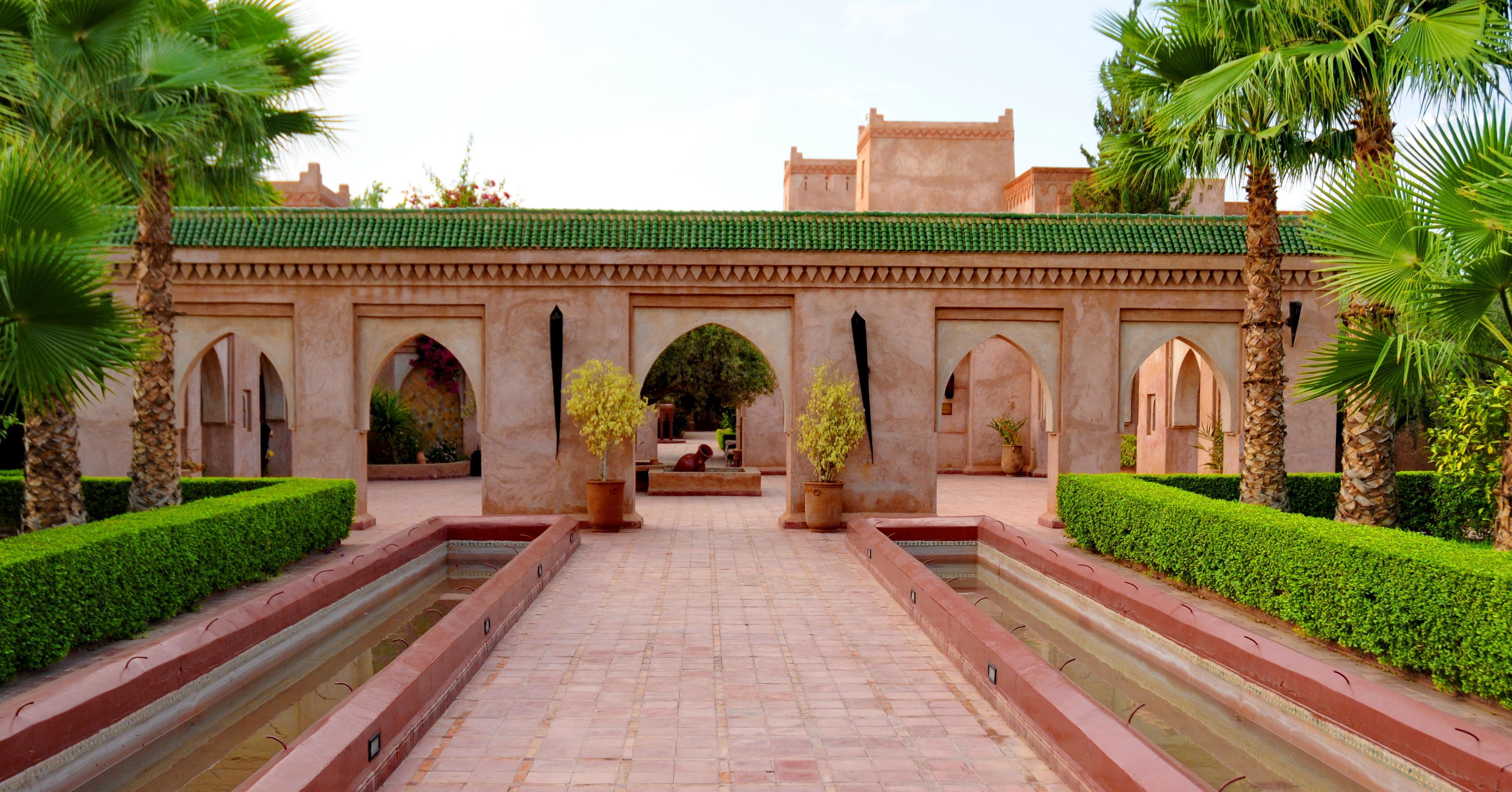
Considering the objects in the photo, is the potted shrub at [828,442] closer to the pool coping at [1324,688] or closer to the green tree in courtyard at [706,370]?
the pool coping at [1324,688]

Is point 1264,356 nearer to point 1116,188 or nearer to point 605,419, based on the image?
point 605,419

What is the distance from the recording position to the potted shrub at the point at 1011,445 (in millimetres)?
25297

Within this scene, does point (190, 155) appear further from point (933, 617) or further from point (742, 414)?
point (742, 414)

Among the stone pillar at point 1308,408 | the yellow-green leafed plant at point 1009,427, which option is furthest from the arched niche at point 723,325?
the yellow-green leafed plant at point 1009,427

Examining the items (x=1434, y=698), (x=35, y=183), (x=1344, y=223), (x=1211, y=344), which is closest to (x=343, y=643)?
(x=35, y=183)

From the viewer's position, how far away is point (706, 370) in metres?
21.8

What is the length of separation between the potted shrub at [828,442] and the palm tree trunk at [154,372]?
7914mm

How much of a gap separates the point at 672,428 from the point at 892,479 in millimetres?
29859

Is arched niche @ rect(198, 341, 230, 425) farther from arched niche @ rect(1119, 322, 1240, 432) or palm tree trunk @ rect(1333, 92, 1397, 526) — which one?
palm tree trunk @ rect(1333, 92, 1397, 526)

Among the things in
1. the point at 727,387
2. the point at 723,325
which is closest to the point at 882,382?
the point at 723,325

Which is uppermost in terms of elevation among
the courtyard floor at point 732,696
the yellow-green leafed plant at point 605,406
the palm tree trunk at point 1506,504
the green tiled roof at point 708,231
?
the green tiled roof at point 708,231

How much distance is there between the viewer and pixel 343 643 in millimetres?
8383

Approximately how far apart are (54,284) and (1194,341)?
1421 cm

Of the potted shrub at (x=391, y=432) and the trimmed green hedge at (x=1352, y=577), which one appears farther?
the potted shrub at (x=391, y=432)
